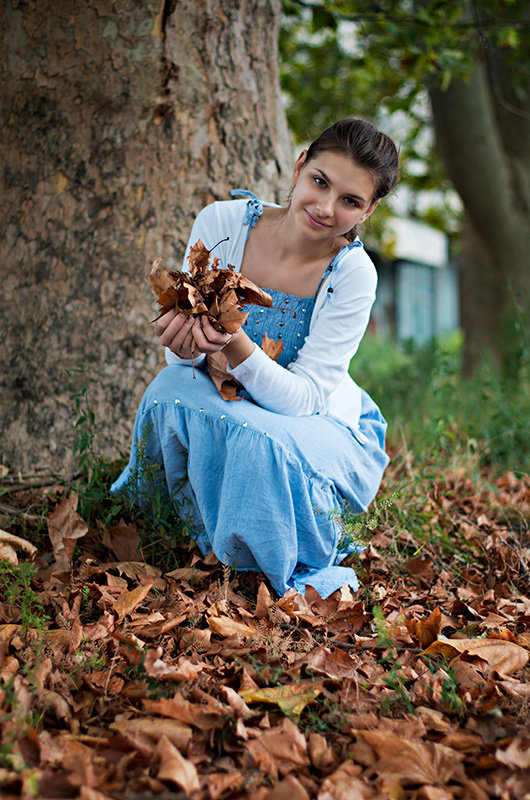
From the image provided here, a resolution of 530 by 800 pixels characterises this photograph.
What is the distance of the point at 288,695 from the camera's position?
1639 millimetres

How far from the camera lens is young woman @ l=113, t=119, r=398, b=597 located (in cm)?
213

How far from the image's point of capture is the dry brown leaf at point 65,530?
2238 millimetres

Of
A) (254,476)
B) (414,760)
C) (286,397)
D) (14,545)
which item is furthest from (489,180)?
(414,760)

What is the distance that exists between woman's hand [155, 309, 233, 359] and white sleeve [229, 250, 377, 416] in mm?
155

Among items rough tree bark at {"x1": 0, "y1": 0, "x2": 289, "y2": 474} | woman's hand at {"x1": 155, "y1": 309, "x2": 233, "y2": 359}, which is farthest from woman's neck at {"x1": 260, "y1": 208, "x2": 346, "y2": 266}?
rough tree bark at {"x1": 0, "y1": 0, "x2": 289, "y2": 474}

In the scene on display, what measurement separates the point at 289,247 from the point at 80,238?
1.05 m

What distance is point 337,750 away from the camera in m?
1.50

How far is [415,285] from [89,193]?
1962 centimetres

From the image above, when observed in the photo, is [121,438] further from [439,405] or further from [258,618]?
[439,405]

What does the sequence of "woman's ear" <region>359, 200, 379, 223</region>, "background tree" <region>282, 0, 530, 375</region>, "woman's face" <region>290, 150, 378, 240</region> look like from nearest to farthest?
"woman's face" <region>290, 150, 378, 240</region>, "woman's ear" <region>359, 200, 379, 223</region>, "background tree" <region>282, 0, 530, 375</region>

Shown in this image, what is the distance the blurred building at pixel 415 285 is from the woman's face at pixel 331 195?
15.6 metres

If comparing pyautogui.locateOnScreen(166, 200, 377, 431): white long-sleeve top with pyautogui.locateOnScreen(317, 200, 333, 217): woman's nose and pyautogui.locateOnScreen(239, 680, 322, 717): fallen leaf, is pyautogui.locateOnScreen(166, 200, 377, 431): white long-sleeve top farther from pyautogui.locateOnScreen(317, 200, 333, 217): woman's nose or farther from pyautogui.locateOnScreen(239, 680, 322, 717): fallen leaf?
pyautogui.locateOnScreen(239, 680, 322, 717): fallen leaf

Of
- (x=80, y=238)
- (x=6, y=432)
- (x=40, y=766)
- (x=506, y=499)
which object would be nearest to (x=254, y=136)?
(x=80, y=238)

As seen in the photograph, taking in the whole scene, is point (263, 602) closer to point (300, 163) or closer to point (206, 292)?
point (206, 292)
